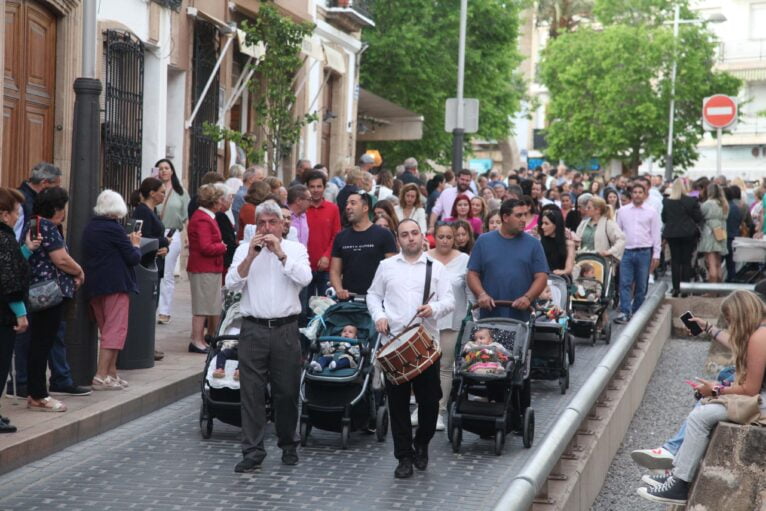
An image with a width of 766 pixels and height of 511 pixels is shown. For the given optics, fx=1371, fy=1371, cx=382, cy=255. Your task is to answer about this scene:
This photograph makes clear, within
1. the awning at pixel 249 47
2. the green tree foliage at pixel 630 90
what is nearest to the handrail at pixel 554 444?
the awning at pixel 249 47

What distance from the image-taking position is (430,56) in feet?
133

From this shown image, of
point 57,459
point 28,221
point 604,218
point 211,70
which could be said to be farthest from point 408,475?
point 211,70

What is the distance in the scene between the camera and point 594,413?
11.2m

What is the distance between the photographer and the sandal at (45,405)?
10523 millimetres

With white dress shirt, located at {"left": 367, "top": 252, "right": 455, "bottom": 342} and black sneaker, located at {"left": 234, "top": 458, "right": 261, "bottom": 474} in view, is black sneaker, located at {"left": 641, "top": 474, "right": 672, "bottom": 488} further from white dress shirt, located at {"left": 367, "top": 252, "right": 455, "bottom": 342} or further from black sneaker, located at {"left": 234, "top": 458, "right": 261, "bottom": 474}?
black sneaker, located at {"left": 234, "top": 458, "right": 261, "bottom": 474}

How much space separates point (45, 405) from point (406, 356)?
316 cm

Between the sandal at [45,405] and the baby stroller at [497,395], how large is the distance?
3003 mm

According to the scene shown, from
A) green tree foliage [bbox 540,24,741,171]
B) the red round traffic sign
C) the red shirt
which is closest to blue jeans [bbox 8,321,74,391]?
the red shirt

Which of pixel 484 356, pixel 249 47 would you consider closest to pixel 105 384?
pixel 484 356

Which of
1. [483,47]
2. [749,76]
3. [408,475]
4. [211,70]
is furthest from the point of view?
[749,76]

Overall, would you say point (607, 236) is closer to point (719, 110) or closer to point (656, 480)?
point (656, 480)

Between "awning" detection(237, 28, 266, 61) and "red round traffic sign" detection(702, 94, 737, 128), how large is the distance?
1310 cm

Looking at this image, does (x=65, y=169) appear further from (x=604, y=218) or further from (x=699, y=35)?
(x=699, y=35)

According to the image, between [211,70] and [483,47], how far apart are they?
20560 mm
